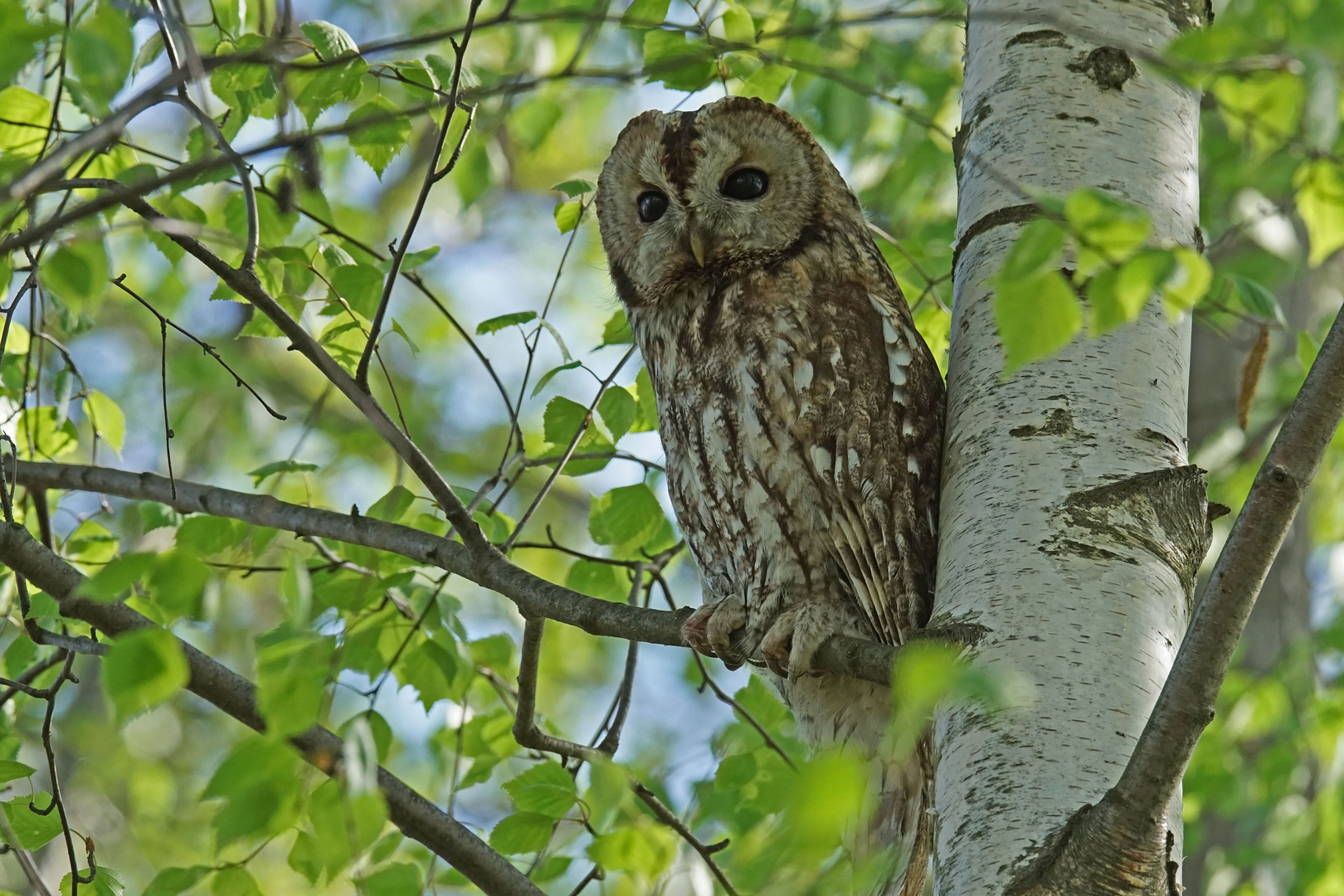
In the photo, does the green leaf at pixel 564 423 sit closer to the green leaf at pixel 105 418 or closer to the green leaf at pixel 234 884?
the green leaf at pixel 105 418

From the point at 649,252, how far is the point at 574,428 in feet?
1.34

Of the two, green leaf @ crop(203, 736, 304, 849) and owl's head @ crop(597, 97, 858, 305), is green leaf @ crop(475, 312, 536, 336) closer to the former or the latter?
owl's head @ crop(597, 97, 858, 305)

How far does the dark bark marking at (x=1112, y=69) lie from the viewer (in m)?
1.85

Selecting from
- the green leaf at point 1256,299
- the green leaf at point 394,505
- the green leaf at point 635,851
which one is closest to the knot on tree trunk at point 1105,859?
the green leaf at point 635,851

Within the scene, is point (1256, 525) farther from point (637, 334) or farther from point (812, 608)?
point (637, 334)

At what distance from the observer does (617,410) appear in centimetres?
223

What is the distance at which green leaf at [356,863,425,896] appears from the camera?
157cm

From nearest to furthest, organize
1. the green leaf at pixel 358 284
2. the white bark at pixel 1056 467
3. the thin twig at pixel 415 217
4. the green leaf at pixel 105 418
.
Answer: the white bark at pixel 1056 467, the thin twig at pixel 415 217, the green leaf at pixel 358 284, the green leaf at pixel 105 418

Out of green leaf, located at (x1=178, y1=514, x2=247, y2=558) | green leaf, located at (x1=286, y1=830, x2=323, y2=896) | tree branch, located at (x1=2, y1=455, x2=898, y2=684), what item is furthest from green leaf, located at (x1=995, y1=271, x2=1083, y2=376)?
green leaf, located at (x1=178, y1=514, x2=247, y2=558)

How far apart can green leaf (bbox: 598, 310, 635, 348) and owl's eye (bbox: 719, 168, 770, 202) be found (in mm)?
349

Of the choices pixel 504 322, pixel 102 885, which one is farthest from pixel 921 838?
pixel 102 885

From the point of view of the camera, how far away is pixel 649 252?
2438 mm

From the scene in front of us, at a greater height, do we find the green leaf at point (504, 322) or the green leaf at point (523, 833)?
the green leaf at point (504, 322)

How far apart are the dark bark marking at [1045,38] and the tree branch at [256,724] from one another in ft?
4.78
